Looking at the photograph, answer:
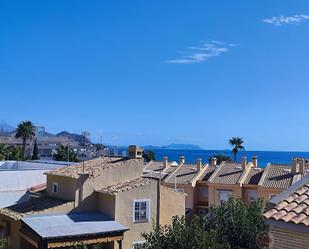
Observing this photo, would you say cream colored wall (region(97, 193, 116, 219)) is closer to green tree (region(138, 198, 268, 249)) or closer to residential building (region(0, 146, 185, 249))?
residential building (region(0, 146, 185, 249))

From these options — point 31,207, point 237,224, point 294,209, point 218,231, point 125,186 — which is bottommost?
Result: point 218,231

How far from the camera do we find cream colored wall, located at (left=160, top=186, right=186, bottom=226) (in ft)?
101

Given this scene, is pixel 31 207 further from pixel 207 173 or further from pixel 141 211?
pixel 207 173

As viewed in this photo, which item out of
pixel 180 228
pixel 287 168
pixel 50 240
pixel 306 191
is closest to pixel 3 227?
pixel 50 240

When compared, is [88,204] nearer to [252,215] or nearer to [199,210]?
[252,215]

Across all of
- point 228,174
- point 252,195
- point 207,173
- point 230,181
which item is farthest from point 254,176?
point 207,173

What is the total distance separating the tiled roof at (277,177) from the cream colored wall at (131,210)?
78.1 ft

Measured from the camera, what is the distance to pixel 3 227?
31219 mm

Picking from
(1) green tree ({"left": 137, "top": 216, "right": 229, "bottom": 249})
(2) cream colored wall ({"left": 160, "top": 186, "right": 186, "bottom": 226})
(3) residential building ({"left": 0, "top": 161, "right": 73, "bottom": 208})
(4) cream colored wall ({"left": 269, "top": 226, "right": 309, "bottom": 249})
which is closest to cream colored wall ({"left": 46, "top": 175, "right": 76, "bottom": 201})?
(3) residential building ({"left": 0, "top": 161, "right": 73, "bottom": 208})

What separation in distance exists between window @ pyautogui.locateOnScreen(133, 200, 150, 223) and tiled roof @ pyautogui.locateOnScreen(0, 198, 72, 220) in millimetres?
4700

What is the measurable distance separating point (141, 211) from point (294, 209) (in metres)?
21.7

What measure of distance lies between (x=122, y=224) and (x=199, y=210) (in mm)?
29624

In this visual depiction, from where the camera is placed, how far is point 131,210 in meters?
29.2

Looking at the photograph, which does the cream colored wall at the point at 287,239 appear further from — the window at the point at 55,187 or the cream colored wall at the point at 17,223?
the window at the point at 55,187
